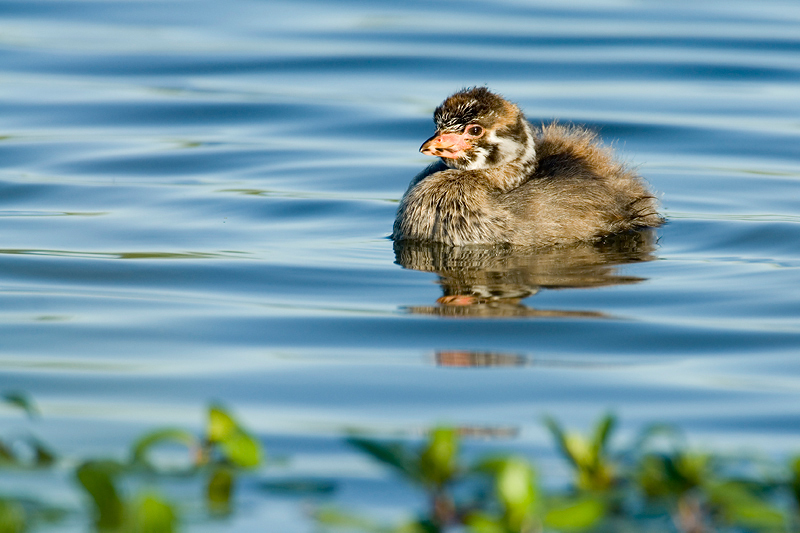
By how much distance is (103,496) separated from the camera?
3.53 m

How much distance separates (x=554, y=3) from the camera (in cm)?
2158

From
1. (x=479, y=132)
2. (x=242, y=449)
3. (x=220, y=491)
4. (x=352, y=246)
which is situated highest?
(x=479, y=132)

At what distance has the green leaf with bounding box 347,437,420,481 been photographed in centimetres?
369

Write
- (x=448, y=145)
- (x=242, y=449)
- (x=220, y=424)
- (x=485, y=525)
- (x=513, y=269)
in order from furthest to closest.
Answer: (x=448, y=145)
(x=513, y=269)
(x=220, y=424)
(x=242, y=449)
(x=485, y=525)

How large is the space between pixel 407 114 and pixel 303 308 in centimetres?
744

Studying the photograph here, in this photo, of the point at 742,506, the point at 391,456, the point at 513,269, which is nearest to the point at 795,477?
the point at 742,506

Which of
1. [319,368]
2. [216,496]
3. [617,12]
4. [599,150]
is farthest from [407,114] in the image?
[216,496]

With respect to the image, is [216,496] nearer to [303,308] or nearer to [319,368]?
[319,368]

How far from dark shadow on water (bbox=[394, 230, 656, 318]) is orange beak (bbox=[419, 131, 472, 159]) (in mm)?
734

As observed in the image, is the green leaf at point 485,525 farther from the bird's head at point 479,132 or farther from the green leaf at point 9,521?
the bird's head at point 479,132

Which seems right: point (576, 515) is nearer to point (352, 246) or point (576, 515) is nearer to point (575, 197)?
point (352, 246)

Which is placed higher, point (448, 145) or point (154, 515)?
point (448, 145)

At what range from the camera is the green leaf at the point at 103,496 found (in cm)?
352

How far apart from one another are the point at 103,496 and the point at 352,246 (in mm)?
6472
